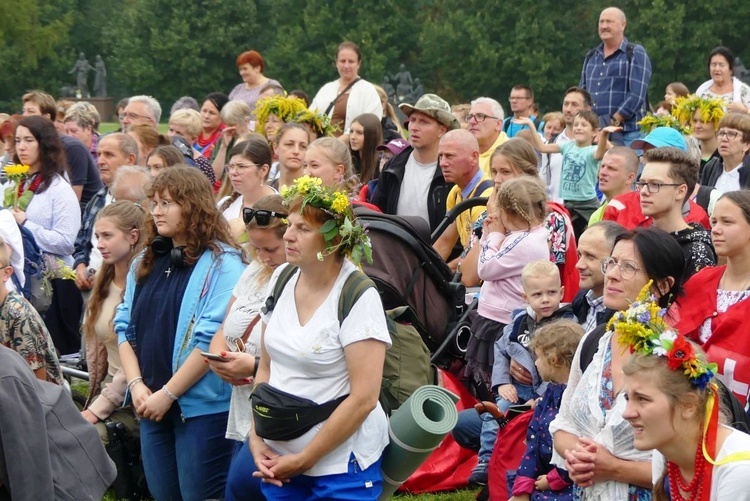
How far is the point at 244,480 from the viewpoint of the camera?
16.6 feet

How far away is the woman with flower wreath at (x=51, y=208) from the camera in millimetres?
8664

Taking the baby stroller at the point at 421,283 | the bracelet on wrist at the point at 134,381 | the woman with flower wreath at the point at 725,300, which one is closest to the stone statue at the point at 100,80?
the baby stroller at the point at 421,283

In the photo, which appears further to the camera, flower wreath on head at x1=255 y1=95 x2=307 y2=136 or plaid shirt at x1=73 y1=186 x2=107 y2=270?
flower wreath on head at x1=255 y1=95 x2=307 y2=136

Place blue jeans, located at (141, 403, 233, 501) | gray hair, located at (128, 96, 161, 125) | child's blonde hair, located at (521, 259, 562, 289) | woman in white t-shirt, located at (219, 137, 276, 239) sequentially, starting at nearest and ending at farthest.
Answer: blue jeans, located at (141, 403, 233, 501) → child's blonde hair, located at (521, 259, 562, 289) → woman in white t-shirt, located at (219, 137, 276, 239) → gray hair, located at (128, 96, 161, 125)

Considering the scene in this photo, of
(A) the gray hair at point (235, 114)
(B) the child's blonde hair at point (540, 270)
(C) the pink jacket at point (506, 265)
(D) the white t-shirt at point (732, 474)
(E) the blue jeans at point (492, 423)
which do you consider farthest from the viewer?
(A) the gray hair at point (235, 114)

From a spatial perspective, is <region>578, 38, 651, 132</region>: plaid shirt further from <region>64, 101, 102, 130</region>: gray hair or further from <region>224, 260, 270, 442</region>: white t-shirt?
<region>224, 260, 270, 442</region>: white t-shirt

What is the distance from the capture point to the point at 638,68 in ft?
42.0

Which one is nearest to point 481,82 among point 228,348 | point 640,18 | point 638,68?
point 640,18

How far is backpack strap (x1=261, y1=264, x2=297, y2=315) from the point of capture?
16.1 ft

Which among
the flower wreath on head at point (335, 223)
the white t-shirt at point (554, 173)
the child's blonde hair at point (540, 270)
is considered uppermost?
the flower wreath on head at point (335, 223)

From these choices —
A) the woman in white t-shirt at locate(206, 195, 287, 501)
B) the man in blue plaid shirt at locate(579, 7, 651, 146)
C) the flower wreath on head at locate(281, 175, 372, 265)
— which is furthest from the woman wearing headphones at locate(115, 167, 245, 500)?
the man in blue plaid shirt at locate(579, 7, 651, 146)

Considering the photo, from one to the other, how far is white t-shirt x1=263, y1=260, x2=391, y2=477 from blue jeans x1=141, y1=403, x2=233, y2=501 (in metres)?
1.13

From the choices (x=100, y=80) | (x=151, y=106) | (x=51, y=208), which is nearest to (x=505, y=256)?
(x=51, y=208)

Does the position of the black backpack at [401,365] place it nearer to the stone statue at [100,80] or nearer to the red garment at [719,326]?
the red garment at [719,326]
